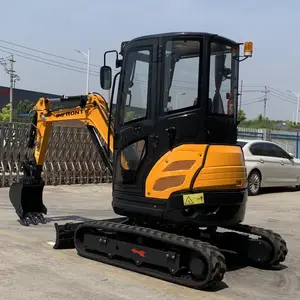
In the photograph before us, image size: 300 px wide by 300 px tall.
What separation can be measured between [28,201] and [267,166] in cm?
855

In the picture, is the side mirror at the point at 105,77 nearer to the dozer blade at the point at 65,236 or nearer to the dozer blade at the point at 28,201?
the dozer blade at the point at 65,236

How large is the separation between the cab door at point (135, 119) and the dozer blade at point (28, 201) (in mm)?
2725

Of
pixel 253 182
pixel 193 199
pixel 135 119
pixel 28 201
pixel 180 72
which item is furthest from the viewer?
pixel 253 182

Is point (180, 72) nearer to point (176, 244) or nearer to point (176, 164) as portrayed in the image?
point (176, 164)

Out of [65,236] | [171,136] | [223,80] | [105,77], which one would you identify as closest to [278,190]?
[65,236]

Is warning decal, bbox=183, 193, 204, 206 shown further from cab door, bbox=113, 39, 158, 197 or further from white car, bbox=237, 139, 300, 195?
white car, bbox=237, 139, 300, 195

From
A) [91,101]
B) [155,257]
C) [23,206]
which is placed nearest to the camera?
[155,257]

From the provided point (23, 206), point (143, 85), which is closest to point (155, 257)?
point (143, 85)

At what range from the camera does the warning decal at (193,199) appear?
5949mm

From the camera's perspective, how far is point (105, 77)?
22.8ft

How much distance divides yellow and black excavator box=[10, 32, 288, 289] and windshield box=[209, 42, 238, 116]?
1 cm

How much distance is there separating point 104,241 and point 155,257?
0.95 meters

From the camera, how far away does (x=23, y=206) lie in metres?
9.09

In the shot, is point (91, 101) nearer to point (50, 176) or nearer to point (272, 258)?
point (272, 258)
